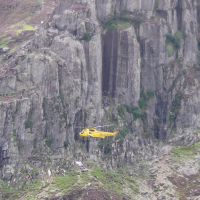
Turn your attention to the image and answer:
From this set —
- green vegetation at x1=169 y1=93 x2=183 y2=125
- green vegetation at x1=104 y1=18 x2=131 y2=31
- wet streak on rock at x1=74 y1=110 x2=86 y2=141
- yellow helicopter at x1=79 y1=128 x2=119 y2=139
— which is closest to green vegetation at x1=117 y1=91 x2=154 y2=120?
green vegetation at x1=169 y1=93 x2=183 y2=125

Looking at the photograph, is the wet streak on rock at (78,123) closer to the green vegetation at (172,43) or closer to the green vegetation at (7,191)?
the green vegetation at (7,191)

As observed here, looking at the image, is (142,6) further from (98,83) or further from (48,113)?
(48,113)

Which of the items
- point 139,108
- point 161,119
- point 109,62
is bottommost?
point 161,119

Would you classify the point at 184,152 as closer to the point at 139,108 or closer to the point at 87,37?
the point at 139,108

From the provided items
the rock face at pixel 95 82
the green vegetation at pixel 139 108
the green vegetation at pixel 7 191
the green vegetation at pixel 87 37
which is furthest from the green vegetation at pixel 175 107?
the green vegetation at pixel 7 191

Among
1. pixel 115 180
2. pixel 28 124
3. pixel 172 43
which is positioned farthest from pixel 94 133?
pixel 172 43

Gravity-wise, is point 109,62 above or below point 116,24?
below
